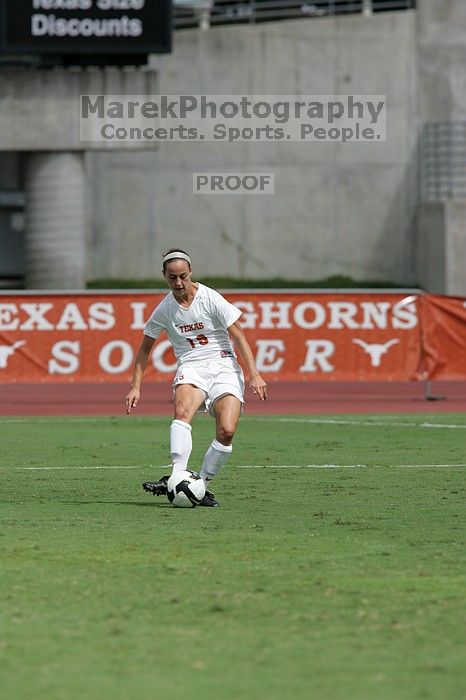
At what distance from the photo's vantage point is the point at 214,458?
11188 millimetres

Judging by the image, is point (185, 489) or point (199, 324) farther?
point (199, 324)

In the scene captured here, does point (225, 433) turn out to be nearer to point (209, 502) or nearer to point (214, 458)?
point (214, 458)

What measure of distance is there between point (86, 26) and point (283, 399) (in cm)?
1166

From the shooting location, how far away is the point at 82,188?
35469mm

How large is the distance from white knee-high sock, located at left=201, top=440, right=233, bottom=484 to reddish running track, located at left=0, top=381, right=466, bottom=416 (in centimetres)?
990

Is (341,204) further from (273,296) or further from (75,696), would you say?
(75,696)

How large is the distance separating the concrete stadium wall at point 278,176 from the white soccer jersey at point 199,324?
90.1 ft

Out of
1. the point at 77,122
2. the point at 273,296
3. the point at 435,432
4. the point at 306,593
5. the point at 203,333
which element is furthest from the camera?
the point at 77,122

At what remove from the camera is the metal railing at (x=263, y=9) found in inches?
1553

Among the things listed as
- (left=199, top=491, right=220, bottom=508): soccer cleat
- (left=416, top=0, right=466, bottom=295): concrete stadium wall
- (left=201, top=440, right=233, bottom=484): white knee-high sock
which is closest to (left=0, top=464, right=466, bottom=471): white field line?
(left=201, top=440, right=233, bottom=484): white knee-high sock

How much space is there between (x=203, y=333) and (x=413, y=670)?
5.70 m

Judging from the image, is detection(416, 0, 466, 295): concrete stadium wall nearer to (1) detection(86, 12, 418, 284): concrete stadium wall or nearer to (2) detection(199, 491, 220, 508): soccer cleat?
(1) detection(86, 12, 418, 284): concrete stadium wall

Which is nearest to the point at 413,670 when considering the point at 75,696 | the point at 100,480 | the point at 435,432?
the point at 75,696

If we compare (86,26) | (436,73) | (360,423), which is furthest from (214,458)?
(436,73)
